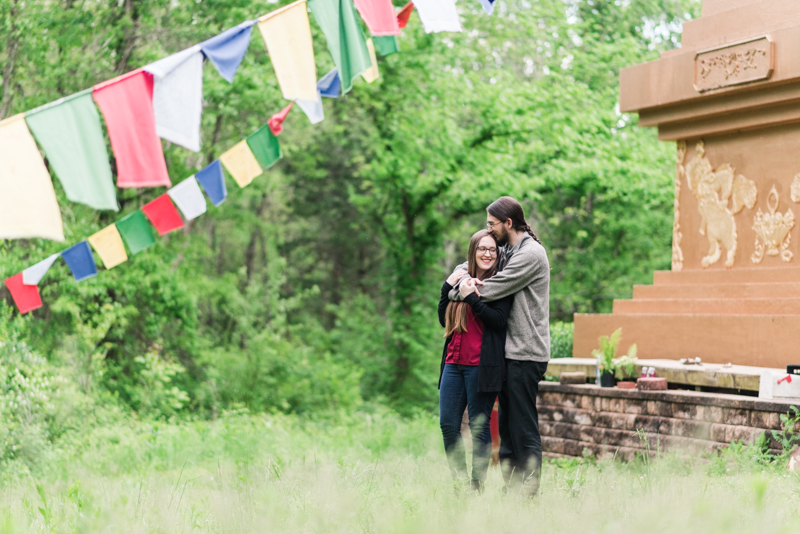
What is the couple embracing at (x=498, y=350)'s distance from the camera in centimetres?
462

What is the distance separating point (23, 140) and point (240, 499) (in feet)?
7.68

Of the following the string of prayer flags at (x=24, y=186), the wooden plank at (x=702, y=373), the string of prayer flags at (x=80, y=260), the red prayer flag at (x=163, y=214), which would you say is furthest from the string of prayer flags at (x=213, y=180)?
the wooden plank at (x=702, y=373)

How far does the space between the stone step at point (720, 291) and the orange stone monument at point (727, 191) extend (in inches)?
0.4

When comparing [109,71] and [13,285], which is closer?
[13,285]

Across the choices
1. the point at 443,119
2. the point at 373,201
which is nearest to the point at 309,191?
the point at 373,201

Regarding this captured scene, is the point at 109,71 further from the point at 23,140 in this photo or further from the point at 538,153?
the point at 23,140

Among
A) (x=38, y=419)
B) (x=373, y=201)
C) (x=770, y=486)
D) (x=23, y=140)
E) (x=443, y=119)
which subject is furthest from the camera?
(x=373, y=201)

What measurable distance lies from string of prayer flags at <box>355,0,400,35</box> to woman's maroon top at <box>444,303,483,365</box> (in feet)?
7.80

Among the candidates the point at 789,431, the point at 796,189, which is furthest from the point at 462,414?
the point at 796,189

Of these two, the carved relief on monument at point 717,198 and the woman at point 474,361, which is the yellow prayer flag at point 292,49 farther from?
the carved relief on monument at point 717,198

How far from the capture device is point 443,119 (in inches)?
592

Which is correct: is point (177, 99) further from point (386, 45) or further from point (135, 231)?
point (386, 45)

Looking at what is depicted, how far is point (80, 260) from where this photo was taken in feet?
23.1

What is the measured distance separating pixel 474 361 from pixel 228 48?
9.08 ft
